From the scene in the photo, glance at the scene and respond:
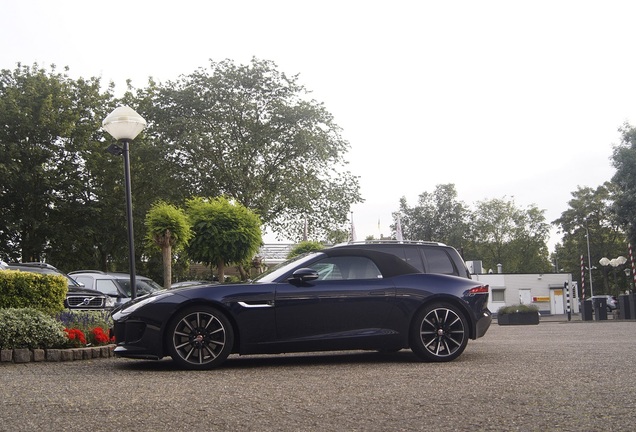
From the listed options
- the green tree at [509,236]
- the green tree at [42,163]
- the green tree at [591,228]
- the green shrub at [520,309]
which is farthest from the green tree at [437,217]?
the green shrub at [520,309]

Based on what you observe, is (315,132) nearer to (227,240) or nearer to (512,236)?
(227,240)

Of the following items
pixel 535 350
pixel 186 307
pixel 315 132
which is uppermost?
pixel 315 132

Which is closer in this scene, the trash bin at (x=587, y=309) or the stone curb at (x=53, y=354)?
the stone curb at (x=53, y=354)

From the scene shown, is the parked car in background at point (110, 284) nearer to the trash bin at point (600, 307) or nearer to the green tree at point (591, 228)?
the trash bin at point (600, 307)

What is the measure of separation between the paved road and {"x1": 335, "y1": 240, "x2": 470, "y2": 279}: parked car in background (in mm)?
1176

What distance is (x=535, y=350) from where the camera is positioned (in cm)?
1133

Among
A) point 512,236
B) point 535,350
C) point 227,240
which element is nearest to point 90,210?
point 227,240

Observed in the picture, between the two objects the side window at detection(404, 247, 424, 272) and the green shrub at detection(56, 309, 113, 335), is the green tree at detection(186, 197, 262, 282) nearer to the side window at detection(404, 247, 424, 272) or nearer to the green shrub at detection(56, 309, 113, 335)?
the green shrub at detection(56, 309, 113, 335)

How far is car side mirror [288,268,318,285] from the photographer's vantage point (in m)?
9.58

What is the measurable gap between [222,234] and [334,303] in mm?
15806

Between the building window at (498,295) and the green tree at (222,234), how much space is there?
41.7 m

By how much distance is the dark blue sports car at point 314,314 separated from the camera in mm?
9305

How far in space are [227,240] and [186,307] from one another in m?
15.8

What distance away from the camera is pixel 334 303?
9.67 m
